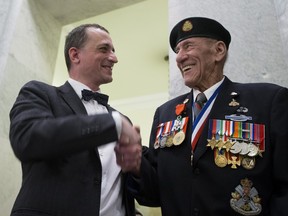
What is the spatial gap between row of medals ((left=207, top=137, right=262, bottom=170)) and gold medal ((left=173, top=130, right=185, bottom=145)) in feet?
0.39

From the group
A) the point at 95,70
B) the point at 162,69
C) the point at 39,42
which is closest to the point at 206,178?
the point at 95,70

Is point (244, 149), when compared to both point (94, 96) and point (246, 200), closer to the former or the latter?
point (246, 200)

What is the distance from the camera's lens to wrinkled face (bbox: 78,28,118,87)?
138cm

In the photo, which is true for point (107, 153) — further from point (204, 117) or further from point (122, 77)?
point (122, 77)

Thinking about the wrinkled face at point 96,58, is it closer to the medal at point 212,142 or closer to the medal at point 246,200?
the medal at point 212,142

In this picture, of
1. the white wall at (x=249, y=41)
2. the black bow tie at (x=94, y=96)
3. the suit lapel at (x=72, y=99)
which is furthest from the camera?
the white wall at (x=249, y=41)

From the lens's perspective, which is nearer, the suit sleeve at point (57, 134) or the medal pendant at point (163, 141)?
the suit sleeve at point (57, 134)

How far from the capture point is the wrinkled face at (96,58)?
1.38 meters

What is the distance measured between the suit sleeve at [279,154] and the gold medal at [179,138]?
1.04 ft

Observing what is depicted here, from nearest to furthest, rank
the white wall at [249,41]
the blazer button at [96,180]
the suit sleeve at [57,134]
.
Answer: the suit sleeve at [57,134] → the blazer button at [96,180] → the white wall at [249,41]

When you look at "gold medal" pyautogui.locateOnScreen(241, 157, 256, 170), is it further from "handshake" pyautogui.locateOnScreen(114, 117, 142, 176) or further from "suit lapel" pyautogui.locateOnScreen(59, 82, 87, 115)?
"suit lapel" pyautogui.locateOnScreen(59, 82, 87, 115)

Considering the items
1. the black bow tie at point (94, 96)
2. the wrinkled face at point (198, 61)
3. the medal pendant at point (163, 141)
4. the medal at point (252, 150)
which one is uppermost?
the wrinkled face at point (198, 61)

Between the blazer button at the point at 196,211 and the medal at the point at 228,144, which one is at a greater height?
the medal at the point at 228,144

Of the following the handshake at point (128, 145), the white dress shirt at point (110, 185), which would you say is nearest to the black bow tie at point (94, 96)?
the white dress shirt at point (110, 185)
